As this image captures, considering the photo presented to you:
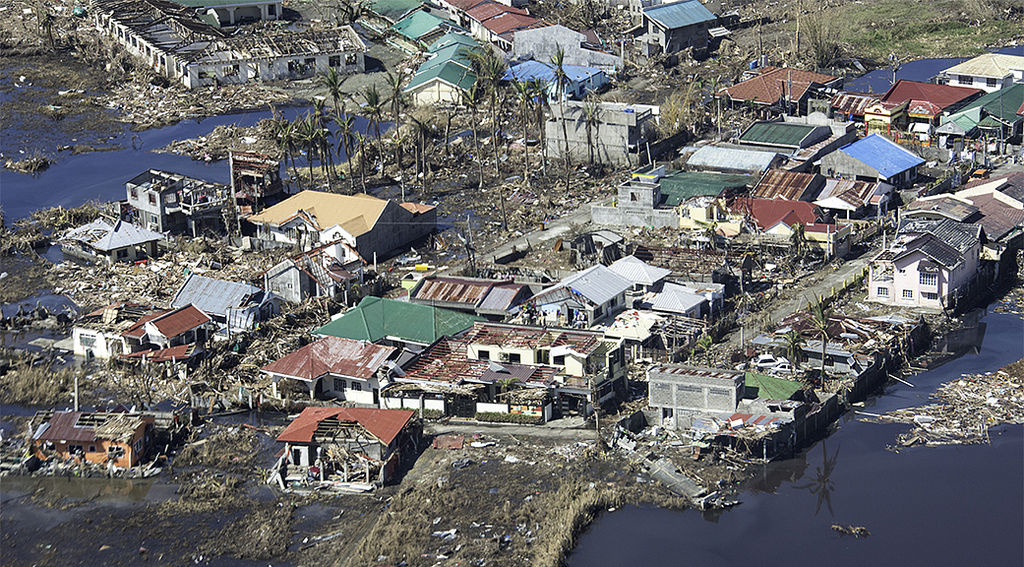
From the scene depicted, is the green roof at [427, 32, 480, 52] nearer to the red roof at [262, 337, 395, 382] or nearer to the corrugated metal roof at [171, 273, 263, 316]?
the corrugated metal roof at [171, 273, 263, 316]

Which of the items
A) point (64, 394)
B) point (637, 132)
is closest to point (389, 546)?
point (64, 394)

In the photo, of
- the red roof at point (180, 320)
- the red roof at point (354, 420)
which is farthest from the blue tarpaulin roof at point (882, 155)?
the red roof at point (180, 320)

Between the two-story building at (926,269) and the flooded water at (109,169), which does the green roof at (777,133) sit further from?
the flooded water at (109,169)

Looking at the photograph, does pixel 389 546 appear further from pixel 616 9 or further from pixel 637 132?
pixel 616 9

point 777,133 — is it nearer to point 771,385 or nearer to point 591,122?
point 591,122

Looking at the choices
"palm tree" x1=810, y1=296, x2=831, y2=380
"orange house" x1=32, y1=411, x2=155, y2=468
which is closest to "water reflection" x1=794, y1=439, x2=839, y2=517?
"palm tree" x1=810, y1=296, x2=831, y2=380
